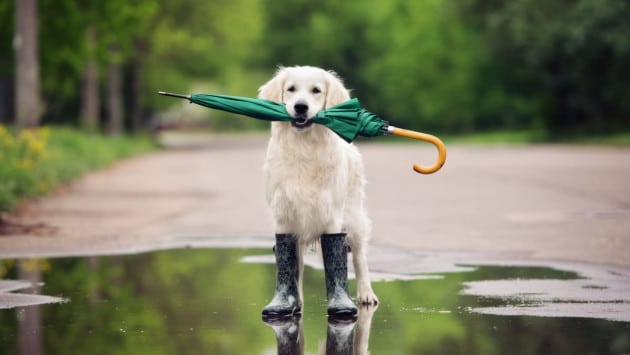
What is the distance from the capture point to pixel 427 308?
896 cm

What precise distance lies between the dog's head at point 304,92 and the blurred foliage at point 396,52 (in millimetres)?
22972

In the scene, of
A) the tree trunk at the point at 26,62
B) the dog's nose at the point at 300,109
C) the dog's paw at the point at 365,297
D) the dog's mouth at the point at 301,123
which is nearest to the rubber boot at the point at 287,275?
the dog's paw at the point at 365,297

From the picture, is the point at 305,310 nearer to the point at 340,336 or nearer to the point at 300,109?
the point at 340,336

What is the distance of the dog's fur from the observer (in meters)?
8.56

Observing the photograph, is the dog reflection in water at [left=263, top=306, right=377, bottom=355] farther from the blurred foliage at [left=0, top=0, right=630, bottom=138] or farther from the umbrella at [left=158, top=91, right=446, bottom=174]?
the blurred foliage at [left=0, top=0, right=630, bottom=138]

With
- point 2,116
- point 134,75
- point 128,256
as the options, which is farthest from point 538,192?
point 134,75

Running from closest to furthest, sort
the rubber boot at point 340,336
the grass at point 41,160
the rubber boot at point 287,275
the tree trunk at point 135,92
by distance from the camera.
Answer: the rubber boot at point 340,336, the rubber boot at point 287,275, the grass at point 41,160, the tree trunk at point 135,92

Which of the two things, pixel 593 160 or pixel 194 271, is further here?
pixel 593 160

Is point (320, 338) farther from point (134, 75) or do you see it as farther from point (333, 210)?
point (134, 75)

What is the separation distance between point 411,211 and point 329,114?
10.7 metres

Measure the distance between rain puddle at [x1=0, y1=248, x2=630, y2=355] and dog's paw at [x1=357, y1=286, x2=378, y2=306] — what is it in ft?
0.26

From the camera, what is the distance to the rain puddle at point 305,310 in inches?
290

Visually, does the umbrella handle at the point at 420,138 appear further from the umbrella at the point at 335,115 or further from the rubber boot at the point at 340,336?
the rubber boot at the point at 340,336

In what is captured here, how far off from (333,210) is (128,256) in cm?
483
